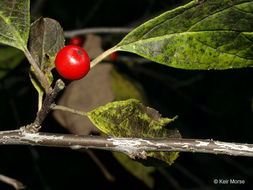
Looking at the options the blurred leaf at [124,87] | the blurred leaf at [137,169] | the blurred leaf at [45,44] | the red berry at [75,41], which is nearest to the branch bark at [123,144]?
the blurred leaf at [45,44]

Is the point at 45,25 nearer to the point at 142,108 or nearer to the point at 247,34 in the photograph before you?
the point at 142,108

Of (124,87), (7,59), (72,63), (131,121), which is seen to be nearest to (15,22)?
(72,63)

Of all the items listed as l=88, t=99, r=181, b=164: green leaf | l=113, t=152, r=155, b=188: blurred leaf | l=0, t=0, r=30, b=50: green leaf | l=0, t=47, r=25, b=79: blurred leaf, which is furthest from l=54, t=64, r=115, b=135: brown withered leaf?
l=0, t=0, r=30, b=50: green leaf

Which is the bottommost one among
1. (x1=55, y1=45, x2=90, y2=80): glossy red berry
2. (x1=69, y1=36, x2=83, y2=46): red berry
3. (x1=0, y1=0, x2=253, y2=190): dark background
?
(x1=0, y1=0, x2=253, y2=190): dark background

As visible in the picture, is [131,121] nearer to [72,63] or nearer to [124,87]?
[72,63]

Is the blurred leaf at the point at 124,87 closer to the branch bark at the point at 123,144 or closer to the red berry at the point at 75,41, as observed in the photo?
the red berry at the point at 75,41

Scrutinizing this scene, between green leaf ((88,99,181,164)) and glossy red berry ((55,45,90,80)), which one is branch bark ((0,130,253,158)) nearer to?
green leaf ((88,99,181,164))
